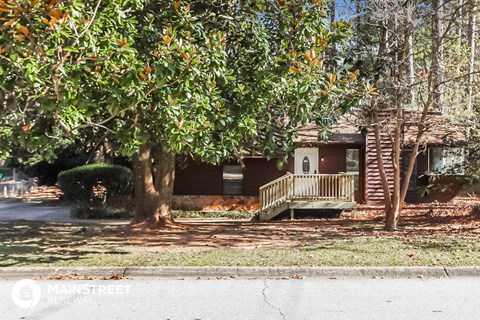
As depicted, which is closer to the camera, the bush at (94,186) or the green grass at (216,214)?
the bush at (94,186)

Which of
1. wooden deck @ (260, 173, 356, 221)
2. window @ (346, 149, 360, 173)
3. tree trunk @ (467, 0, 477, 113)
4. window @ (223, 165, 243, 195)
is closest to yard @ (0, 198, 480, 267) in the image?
wooden deck @ (260, 173, 356, 221)

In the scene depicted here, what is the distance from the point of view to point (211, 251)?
34.9ft

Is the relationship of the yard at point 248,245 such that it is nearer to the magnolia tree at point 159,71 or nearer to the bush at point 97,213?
the magnolia tree at point 159,71

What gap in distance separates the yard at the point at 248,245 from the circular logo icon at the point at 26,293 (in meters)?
1.08

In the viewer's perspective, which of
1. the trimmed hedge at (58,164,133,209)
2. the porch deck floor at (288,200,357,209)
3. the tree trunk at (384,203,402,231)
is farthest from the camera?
the porch deck floor at (288,200,357,209)

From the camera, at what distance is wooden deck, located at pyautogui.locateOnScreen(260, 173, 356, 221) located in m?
19.8

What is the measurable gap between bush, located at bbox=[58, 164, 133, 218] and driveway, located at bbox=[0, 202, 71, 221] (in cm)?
81

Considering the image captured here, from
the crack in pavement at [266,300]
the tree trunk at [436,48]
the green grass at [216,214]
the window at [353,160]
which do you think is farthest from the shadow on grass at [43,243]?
the window at [353,160]

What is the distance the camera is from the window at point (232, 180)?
24.3 metres

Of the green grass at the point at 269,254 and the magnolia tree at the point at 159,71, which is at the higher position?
the magnolia tree at the point at 159,71

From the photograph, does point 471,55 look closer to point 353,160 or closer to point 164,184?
point 353,160

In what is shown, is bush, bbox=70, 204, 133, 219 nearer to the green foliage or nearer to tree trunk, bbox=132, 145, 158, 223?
tree trunk, bbox=132, 145, 158, 223

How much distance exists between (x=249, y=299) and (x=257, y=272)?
156cm

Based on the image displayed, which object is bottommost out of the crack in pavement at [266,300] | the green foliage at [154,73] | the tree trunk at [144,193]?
the crack in pavement at [266,300]
